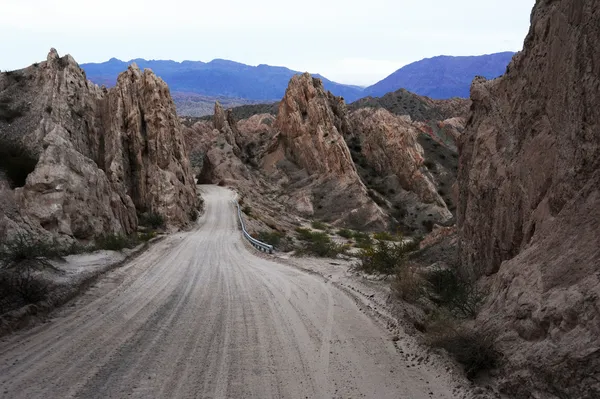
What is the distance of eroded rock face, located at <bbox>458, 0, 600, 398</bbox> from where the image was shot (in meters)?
4.89

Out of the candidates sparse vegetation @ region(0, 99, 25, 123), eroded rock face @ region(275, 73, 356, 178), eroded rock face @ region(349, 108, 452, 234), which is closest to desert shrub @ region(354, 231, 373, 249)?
eroded rock face @ region(349, 108, 452, 234)

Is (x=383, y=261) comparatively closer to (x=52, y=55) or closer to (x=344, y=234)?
(x=344, y=234)

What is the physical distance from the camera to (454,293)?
902 cm

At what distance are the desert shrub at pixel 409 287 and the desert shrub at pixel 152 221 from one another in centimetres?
2478

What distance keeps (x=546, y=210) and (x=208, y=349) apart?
5892 mm

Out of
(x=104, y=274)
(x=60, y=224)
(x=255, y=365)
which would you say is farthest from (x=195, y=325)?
(x=60, y=224)

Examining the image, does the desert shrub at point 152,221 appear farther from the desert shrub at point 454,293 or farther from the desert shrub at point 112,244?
the desert shrub at point 454,293

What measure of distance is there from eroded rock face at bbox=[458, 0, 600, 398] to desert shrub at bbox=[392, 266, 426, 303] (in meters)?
1.39

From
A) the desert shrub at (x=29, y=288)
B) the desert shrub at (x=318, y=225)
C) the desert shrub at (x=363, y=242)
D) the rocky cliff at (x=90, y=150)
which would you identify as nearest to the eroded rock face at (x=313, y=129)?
the desert shrub at (x=318, y=225)

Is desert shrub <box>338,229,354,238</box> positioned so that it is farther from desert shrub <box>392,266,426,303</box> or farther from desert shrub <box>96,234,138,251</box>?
desert shrub <box>392,266,426,303</box>

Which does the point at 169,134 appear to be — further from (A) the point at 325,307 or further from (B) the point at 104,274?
(A) the point at 325,307

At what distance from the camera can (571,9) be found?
7062mm

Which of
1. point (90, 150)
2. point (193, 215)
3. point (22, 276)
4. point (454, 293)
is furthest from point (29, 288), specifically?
point (193, 215)

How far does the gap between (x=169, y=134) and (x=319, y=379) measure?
3689 cm
